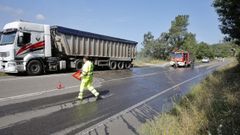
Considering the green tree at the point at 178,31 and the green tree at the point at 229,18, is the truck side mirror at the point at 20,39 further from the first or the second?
the green tree at the point at 178,31

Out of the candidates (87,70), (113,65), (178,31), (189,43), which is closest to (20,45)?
(87,70)

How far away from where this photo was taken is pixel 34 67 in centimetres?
1750

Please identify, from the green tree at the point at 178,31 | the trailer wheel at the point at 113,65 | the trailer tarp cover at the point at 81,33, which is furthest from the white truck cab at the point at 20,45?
the green tree at the point at 178,31

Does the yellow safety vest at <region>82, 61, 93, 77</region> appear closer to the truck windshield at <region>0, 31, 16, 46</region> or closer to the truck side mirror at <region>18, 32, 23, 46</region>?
the truck side mirror at <region>18, 32, 23, 46</region>

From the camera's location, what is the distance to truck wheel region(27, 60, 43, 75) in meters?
17.1

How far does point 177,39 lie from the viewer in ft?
240

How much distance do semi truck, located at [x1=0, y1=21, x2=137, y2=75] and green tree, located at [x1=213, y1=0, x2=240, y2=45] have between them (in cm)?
998

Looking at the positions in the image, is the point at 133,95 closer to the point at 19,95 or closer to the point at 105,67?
the point at 19,95

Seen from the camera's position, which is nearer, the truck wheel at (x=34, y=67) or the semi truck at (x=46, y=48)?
the semi truck at (x=46, y=48)

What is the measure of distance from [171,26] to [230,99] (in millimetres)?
66993

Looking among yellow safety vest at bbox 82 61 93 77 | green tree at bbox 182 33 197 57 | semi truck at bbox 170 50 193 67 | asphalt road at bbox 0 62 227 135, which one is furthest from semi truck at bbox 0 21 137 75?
green tree at bbox 182 33 197 57

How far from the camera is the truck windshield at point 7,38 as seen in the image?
663 inches

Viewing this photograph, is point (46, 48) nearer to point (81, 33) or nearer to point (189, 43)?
point (81, 33)

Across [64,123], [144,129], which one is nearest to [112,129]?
[144,129]
